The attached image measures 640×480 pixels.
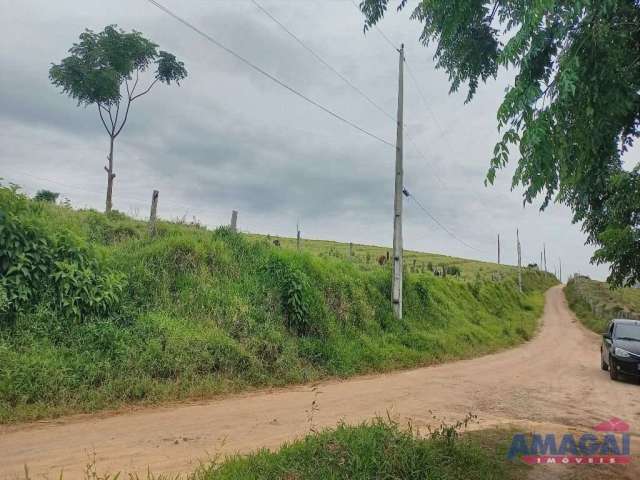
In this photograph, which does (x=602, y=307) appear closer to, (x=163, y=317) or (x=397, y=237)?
(x=397, y=237)

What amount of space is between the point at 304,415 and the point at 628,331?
12039 mm

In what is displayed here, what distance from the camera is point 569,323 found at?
1367 inches

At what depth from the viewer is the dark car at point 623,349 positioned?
1269 centimetres

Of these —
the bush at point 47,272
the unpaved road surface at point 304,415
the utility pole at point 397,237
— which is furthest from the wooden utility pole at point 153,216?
the utility pole at point 397,237

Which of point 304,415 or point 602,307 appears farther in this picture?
point 602,307

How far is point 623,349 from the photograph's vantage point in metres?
13.0

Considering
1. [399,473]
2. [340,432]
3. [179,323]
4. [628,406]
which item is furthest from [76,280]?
[628,406]

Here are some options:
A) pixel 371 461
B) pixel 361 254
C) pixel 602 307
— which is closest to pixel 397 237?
pixel 371 461

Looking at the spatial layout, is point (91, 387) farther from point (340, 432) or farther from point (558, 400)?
point (558, 400)

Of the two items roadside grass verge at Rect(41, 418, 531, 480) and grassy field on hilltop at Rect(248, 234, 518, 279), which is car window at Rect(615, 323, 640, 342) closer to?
grassy field on hilltop at Rect(248, 234, 518, 279)

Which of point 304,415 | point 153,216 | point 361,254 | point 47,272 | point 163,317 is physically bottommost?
point 304,415

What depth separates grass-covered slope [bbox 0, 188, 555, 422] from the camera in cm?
773

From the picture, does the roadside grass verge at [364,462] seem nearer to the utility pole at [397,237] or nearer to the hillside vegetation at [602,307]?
the utility pole at [397,237]

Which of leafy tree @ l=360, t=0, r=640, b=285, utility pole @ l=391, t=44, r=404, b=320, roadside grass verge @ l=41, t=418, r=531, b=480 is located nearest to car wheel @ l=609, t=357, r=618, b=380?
utility pole @ l=391, t=44, r=404, b=320
